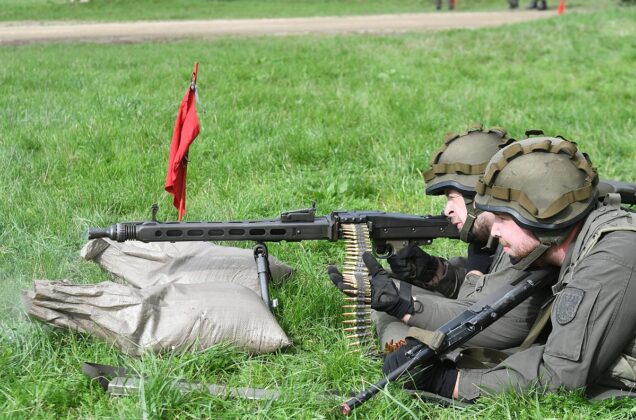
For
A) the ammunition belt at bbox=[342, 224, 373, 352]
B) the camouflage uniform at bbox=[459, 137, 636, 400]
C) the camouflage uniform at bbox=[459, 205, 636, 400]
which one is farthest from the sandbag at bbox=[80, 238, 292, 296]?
the camouflage uniform at bbox=[459, 205, 636, 400]

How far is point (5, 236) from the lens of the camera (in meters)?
5.79

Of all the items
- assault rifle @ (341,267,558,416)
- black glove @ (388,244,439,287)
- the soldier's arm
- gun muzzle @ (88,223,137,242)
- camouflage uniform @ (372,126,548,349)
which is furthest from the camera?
black glove @ (388,244,439,287)

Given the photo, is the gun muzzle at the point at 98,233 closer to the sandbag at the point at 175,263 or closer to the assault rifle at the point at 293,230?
the assault rifle at the point at 293,230

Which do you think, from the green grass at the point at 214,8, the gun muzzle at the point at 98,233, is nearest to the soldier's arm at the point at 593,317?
the gun muzzle at the point at 98,233

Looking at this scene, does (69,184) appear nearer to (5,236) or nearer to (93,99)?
(5,236)

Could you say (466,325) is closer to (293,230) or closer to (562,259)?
(562,259)

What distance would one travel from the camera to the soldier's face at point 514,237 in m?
3.77

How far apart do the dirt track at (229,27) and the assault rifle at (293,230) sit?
1465 cm

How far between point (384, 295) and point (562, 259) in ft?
3.00

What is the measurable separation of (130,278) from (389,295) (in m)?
1.77

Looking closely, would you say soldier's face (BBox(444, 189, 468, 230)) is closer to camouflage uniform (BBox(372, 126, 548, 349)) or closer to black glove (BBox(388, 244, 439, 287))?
camouflage uniform (BBox(372, 126, 548, 349))

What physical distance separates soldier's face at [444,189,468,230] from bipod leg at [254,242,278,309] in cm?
112

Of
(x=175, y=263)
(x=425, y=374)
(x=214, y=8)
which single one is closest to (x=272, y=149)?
(x=175, y=263)

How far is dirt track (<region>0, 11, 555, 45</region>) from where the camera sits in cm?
1933
